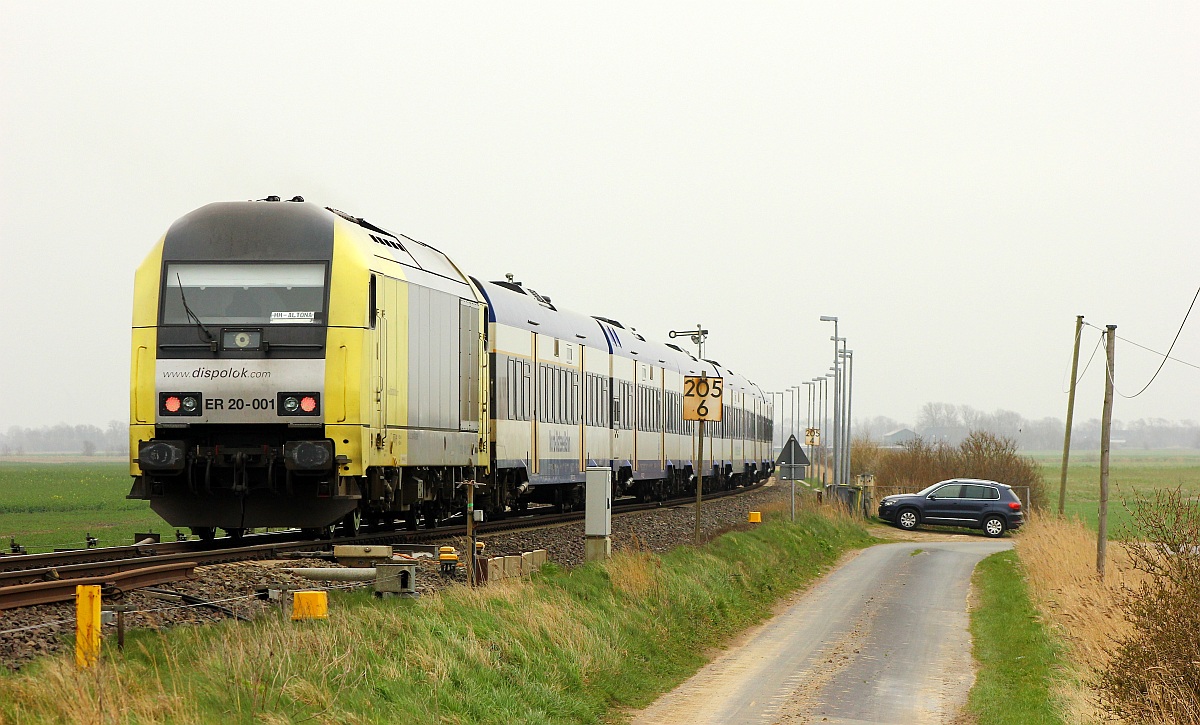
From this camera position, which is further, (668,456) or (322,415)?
(668,456)

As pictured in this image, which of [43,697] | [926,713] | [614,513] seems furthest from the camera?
[614,513]

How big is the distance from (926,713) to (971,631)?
708 centimetres

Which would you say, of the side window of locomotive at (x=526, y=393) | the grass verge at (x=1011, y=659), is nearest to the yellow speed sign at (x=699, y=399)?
the side window of locomotive at (x=526, y=393)

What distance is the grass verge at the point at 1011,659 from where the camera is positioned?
1265cm

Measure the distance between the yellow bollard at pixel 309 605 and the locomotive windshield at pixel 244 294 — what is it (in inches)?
188

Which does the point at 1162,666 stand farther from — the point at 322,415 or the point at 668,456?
the point at 668,456

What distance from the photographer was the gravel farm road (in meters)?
12.6

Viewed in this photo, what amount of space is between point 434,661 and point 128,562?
12.3ft

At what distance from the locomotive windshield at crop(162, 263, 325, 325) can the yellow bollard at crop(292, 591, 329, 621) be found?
4769 mm

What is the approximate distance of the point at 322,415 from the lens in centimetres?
1461

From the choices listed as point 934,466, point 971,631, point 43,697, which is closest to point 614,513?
point 971,631

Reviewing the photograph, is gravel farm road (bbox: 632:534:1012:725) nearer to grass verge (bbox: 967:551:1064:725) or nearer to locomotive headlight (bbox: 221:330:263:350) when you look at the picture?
grass verge (bbox: 967:551:1064:725)

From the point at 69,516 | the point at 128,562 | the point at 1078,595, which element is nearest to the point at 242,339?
the point at 128,562

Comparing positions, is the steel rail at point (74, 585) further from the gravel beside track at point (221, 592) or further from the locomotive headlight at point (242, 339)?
the locomotive headlight at point (242, 339)
